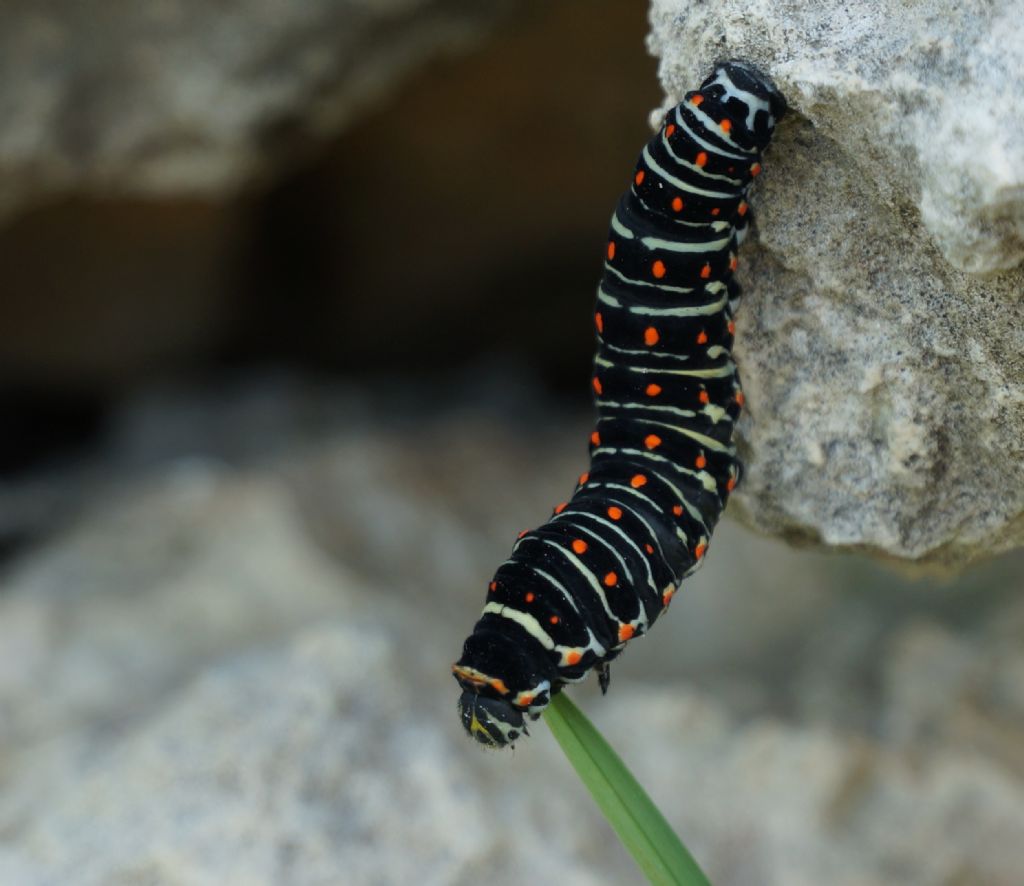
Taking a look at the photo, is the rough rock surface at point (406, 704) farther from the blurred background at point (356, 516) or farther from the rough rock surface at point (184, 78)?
the rough rock surface at point (184, 78)

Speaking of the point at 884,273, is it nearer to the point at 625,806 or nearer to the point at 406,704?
the point at 625,806

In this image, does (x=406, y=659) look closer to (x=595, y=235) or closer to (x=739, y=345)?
(x=739, y=345)

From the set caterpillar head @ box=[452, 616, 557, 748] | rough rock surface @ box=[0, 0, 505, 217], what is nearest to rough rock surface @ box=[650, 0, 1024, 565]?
caterpillar head @ box=[452, 616, 557, 748]

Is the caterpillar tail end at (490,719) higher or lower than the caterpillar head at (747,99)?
lower

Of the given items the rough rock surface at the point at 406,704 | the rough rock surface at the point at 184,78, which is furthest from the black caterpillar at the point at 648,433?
the rough rock surface at the point at 184,78

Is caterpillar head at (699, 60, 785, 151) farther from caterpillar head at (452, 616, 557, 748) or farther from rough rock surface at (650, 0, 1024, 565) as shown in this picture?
caterpillar head at (452, 616, 557, 748)

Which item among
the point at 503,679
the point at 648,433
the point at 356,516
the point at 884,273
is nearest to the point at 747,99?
the point at 884,273
